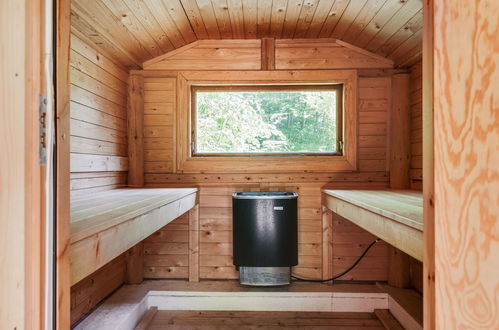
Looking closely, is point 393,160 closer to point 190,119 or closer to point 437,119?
point 190,119

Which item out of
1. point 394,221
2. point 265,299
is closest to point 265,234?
point 265,299

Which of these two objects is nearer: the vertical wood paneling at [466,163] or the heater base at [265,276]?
the vertical wood paneling at [466,163]

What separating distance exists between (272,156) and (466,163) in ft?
7.47

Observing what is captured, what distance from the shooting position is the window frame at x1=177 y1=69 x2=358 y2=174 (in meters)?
2.71

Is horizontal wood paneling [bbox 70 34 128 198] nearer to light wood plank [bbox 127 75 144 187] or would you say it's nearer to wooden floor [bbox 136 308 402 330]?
light wood plank [bbox 127 75 144 187]

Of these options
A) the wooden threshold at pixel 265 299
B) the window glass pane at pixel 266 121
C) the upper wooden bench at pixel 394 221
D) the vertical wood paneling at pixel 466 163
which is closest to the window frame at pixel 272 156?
the window glass pane at pixel 266 121

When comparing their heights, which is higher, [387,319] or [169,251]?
[169,251]

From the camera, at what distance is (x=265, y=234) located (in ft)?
8.03

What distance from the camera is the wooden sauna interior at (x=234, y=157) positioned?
6.84 feet

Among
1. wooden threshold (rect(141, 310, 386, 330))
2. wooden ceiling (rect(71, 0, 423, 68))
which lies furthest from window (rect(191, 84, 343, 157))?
wooden threshold (rect(141, 310, 386, 330))

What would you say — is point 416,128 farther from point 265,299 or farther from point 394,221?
point 265,299

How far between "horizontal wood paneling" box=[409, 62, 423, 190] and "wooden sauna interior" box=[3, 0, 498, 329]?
0.05ft

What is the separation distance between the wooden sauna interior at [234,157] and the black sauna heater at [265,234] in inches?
9.6

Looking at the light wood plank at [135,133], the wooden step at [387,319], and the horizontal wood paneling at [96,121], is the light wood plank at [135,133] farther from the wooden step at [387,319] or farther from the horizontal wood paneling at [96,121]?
the wooden step at [387,319]
